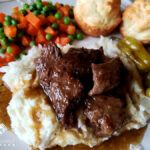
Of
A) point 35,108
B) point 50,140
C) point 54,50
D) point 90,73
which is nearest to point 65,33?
point 54,50

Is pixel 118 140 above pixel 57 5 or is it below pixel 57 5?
below

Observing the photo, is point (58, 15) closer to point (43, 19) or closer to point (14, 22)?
point (43, 19)

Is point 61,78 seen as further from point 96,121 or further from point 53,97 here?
point 96,121

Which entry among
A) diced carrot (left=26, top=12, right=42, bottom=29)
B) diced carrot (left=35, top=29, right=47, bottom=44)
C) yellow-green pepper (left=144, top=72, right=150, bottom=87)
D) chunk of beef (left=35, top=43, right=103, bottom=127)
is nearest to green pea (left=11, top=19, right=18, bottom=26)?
diced carrot (left=26, top=12, right=42, bottom=29)

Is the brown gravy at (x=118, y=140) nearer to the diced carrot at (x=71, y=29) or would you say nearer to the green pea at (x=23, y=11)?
the diced carrot at (x=71, y=29)

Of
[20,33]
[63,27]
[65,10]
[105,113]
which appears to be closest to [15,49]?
[20,33]

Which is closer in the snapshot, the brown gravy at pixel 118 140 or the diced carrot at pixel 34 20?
the brown gravy at pixel 118 140

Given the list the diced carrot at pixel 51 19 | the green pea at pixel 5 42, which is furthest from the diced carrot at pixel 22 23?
the diced carrot at pixel 51 19
